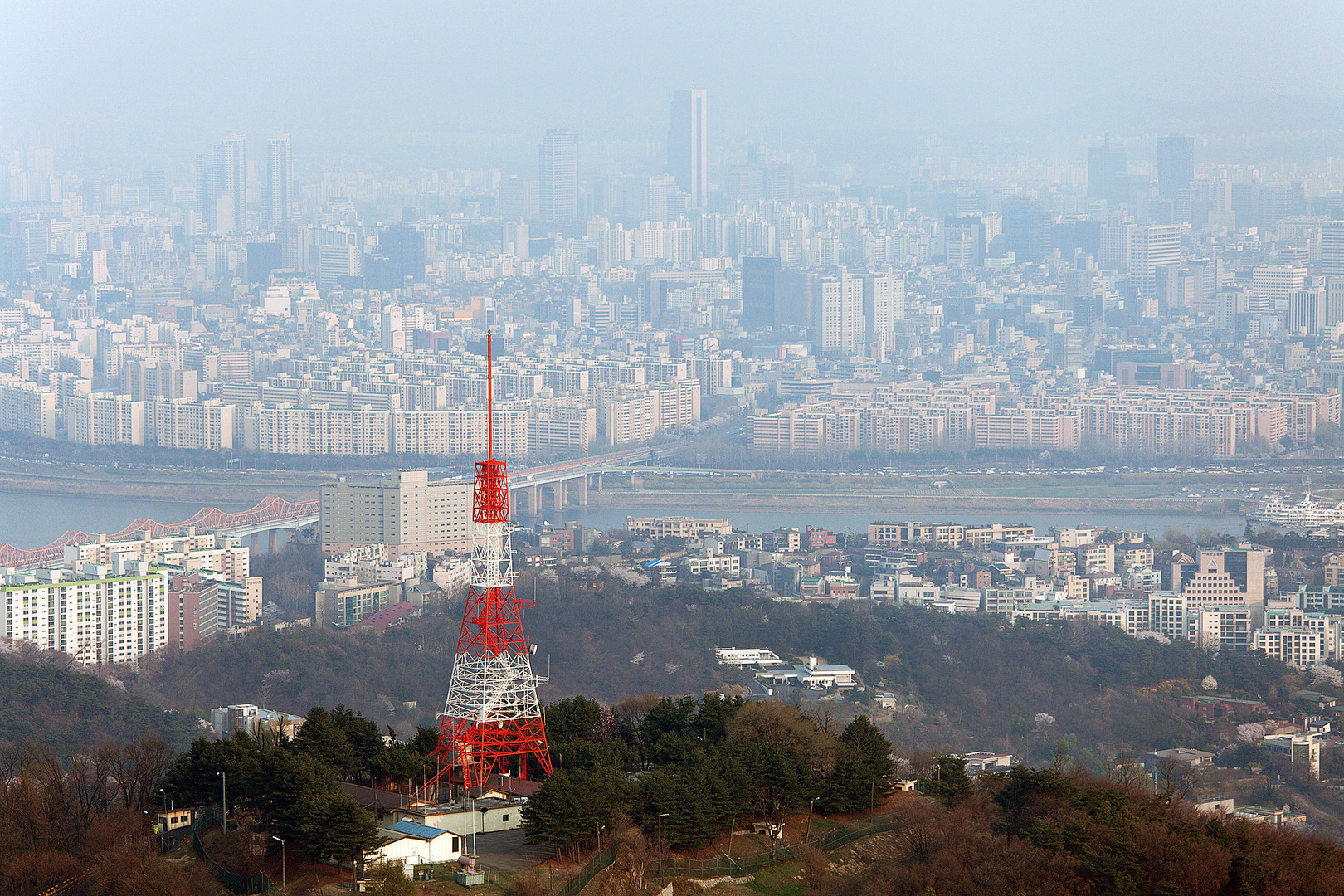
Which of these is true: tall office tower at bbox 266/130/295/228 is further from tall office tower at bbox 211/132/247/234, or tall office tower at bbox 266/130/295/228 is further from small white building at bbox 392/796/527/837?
small white building at bbox 392/796/527/837

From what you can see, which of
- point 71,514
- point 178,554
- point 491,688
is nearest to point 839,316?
point 71,514

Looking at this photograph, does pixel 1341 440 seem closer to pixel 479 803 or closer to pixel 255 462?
pixel 255 462

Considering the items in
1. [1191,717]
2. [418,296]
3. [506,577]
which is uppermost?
[418,296]

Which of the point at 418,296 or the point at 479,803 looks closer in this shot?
the point at 479,803

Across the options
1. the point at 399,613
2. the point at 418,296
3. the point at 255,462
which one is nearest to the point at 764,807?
the point at 399,613

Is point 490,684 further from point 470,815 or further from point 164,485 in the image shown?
point 164,485
